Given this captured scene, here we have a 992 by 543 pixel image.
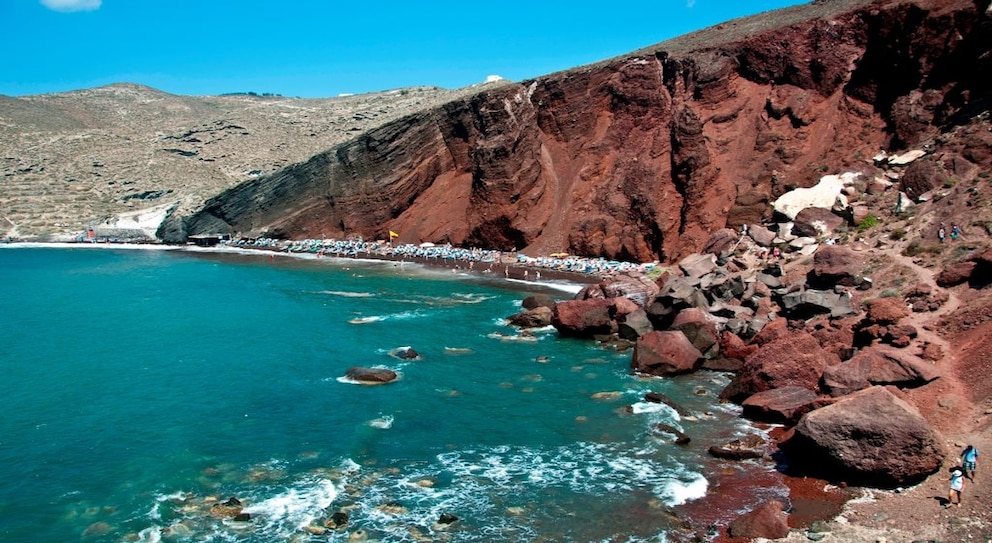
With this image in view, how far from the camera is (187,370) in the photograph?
1485 inches

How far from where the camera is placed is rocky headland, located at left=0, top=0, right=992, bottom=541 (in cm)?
2312

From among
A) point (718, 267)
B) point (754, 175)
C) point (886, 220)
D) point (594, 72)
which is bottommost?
point (718, 267)

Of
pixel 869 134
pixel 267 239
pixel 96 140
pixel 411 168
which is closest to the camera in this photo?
pixel 869 134

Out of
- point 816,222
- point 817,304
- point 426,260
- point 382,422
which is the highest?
point 816,222

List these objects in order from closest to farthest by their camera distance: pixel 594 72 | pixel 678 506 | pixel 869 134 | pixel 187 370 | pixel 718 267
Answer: pixel 678 506 → pixel 187 370 → pixel 718 267 → pixel 869 134 → pixel 594 72

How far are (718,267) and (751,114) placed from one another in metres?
23.5

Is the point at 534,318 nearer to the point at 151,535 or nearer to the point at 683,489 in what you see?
the point at 683,489

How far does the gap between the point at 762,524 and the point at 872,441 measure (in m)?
5.13

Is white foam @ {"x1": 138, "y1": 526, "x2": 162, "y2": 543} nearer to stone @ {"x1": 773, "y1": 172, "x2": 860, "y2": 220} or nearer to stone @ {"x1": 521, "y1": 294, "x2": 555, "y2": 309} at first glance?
stone @ {"x1": 521, "y1": 294, "x2": 555, "y2": 309}

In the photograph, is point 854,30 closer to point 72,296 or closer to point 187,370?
point 187,370

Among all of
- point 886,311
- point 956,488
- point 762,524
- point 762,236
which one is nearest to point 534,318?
point 762,236

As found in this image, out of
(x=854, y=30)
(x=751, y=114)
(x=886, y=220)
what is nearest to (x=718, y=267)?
(x=886, y=220)

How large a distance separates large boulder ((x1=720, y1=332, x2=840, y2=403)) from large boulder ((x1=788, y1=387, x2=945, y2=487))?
6.56 m

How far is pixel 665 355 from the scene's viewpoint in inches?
1411
